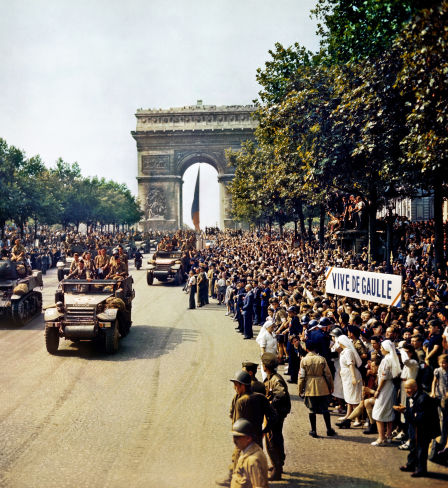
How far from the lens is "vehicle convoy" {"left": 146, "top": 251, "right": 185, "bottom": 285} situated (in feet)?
96.4

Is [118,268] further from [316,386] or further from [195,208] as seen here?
[195,208]

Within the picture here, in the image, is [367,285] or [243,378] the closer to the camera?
[243,378]

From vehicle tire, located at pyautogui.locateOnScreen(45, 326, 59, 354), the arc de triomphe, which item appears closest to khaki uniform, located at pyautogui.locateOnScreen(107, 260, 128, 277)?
vehicle tire, located at pyautogui.locateOnScreen(45, 326, 59, 354)

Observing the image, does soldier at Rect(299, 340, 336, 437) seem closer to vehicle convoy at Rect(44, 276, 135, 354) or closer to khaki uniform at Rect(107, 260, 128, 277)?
vehicle convoy at Rect(44, 276, 135, 354)

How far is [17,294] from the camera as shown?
17.4 meters

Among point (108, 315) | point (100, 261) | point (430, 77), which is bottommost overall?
point (108, 315)

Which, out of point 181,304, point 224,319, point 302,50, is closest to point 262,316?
point 224,319

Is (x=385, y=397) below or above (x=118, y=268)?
below

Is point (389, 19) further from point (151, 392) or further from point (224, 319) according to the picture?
point (151, 392)

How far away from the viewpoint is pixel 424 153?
11.1 metres

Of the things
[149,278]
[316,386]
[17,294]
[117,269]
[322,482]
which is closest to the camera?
[322,482]

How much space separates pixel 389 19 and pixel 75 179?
6397cm

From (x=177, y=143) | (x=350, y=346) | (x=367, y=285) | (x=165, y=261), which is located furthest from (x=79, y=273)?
(x=177, y=143)

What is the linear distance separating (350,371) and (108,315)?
6845 millimetres
